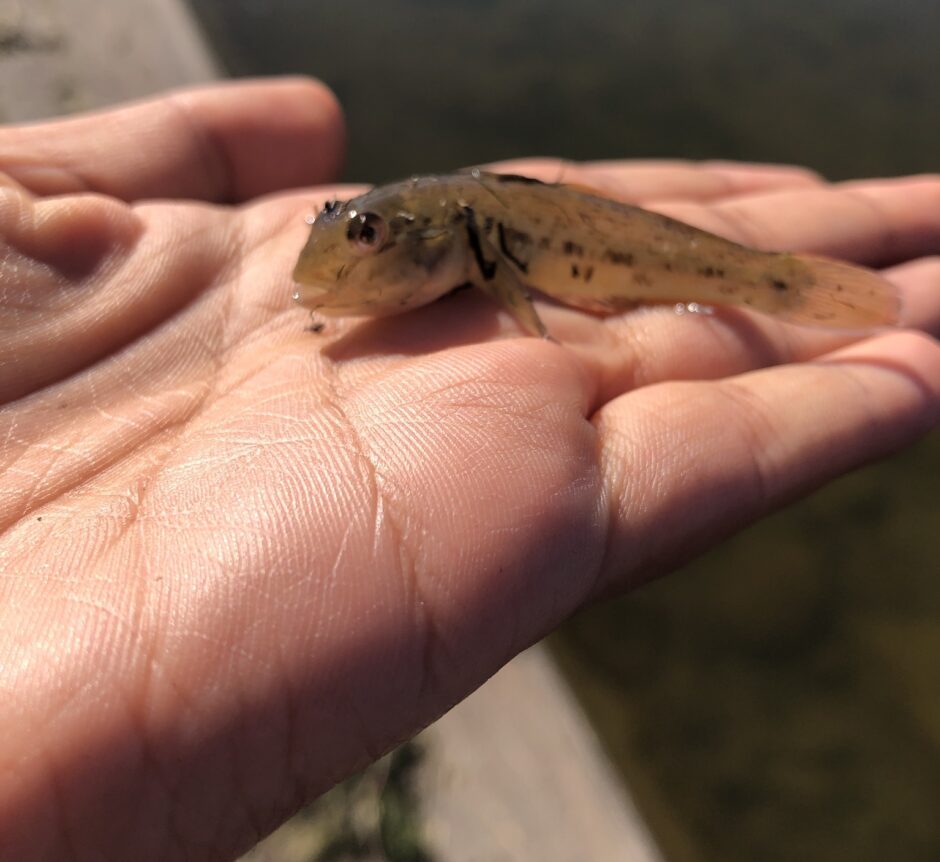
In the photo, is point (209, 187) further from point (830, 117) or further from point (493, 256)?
point (830, 117)

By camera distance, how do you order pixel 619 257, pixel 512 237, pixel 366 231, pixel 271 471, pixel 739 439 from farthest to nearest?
pixel 619 257
pixel 512 237
pixel 366 231
pixel 739 439
pixel 271 471

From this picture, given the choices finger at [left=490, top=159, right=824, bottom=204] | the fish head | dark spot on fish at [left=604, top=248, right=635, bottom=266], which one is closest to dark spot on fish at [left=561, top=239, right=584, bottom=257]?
dark spot on fish at [left=604, top=248, right=635, bottom=266]

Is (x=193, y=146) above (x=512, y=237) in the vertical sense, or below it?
above

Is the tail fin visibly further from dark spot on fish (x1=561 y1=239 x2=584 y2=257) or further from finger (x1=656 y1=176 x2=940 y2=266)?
dark spot on fish (x1=561 y1=239 x2=584 y2=257)

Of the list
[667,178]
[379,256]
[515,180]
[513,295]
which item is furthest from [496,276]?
[667,178]

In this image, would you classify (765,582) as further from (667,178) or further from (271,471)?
(271,471)
